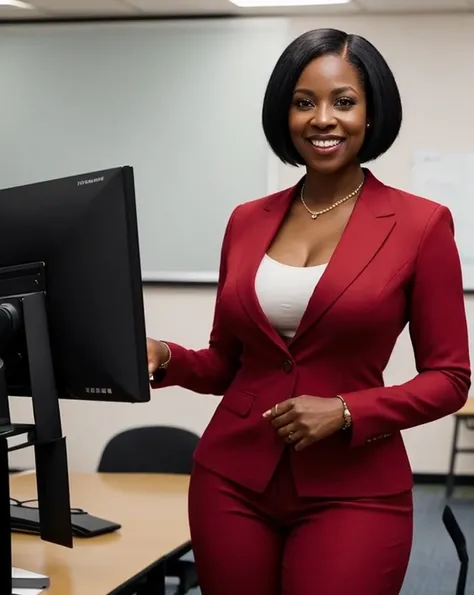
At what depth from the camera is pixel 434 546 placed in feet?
15.5

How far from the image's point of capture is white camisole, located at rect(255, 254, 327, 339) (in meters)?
1.64

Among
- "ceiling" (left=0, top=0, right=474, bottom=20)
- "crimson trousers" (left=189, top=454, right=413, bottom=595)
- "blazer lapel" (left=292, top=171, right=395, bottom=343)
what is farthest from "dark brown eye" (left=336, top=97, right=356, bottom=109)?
"ceiling" (left=0, top=0, right=474, bottom=20)

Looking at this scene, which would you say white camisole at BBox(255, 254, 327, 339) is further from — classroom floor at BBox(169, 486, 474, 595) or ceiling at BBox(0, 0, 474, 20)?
ceiling at BBox(0, 0, 474, 20)

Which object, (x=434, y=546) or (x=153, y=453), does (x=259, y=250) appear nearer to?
(x=153, y=453)

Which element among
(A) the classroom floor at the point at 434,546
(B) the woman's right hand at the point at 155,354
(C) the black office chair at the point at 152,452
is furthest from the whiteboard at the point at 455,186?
→ (B) the woman's right hand at the point at 155,354

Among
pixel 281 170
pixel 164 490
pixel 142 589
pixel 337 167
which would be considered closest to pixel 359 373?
pixel 337 167

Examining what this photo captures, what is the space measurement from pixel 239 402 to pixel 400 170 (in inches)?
164

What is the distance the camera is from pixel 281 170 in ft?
18.6

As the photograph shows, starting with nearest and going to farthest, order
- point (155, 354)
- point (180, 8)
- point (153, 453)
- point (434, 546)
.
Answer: point (155, 354) < point (153, 453) < point (434, 546) < point (180, 8)

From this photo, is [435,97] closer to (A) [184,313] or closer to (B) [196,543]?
(A) [184,313]

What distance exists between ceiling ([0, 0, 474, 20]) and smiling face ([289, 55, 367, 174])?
375 centimetres

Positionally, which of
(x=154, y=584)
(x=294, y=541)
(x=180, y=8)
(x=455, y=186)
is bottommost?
(x=154, y=584)

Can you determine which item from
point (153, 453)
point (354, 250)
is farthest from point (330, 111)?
point (153, 453)

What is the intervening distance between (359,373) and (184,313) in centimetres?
423
